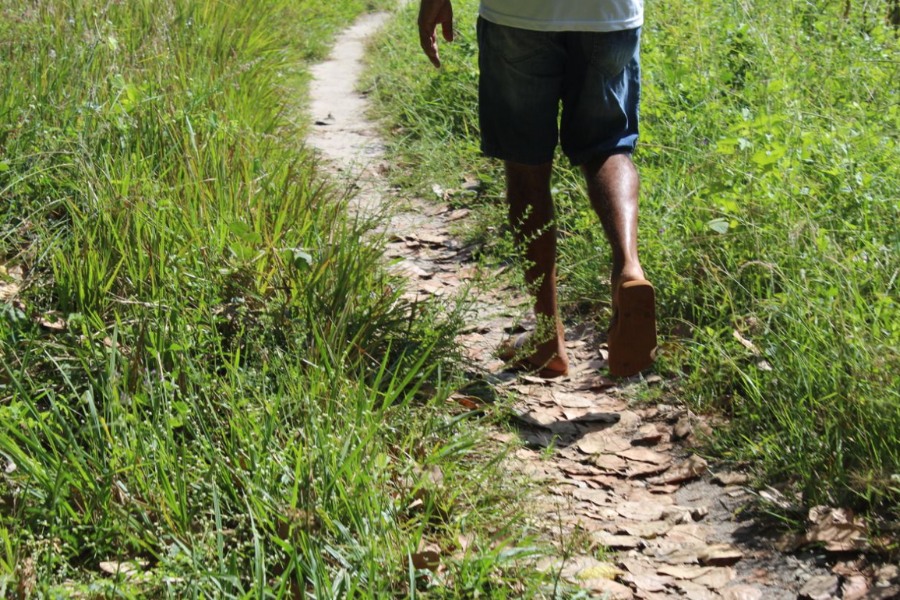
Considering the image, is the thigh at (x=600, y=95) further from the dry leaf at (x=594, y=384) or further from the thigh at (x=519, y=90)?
the dry leaf at (x=594, y=384)

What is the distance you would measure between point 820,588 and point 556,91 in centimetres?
178

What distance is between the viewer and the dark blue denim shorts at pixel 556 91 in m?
3.46

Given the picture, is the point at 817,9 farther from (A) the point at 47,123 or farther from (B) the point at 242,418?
(B) the point at 242,418

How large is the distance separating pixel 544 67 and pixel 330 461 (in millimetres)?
1613

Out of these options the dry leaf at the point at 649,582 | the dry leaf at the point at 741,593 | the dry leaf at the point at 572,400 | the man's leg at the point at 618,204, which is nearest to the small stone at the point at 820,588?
the dry leaf at the point at 741,593

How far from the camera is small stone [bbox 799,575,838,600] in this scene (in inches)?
102

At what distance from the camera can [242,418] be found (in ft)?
8.66

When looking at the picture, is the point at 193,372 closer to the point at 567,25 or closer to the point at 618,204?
the point at 618,204

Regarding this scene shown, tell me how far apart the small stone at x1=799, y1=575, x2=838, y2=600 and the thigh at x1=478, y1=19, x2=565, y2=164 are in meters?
1.64

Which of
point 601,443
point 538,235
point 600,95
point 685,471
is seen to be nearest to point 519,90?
point 600,95

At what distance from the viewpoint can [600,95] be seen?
11.5ft

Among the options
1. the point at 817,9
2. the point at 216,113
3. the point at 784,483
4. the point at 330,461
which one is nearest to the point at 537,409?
the point at 784,483

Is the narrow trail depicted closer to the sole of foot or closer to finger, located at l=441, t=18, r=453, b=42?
the sole of foot

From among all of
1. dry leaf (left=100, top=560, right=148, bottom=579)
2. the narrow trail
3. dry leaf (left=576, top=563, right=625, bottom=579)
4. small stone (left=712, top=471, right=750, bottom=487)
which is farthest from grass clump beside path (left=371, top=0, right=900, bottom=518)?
dry leaf (left=100, top=560, right=148, bottom=579)
